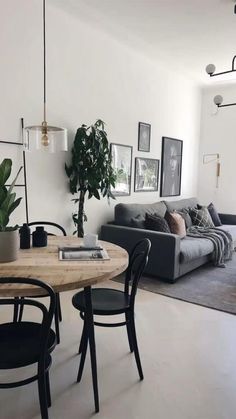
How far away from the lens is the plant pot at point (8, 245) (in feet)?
5.79

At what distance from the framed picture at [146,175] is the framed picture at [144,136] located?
0.18 metres

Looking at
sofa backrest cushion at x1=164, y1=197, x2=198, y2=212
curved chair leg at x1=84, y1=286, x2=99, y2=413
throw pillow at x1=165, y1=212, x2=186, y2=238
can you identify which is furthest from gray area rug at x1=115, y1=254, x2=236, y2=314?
curved chair leg at x1=84, y1=286, x2=99, y2=413

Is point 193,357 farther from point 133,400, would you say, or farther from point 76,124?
point 76,124

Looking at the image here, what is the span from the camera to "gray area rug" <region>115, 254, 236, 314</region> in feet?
10.7

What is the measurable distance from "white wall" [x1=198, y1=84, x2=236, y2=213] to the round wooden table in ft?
15.0

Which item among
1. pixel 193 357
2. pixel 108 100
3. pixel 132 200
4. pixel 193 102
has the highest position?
pixel 193 102

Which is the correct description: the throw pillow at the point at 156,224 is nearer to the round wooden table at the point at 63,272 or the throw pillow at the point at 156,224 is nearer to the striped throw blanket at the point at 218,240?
the striped throw blanket at the point at 218,240

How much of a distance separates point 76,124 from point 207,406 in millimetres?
3088

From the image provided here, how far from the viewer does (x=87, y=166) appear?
3662 mm

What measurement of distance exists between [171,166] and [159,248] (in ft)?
7.37

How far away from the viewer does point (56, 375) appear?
6.73ft

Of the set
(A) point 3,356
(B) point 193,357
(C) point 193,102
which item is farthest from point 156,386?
(C) point 193,102

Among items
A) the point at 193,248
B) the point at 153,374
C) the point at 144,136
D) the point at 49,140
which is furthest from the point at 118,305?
the point at 144,136

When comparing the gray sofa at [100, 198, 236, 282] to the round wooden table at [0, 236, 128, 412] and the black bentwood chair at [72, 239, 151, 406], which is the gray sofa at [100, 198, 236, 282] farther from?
the round wooden table at [0, 236, 128, 412]
